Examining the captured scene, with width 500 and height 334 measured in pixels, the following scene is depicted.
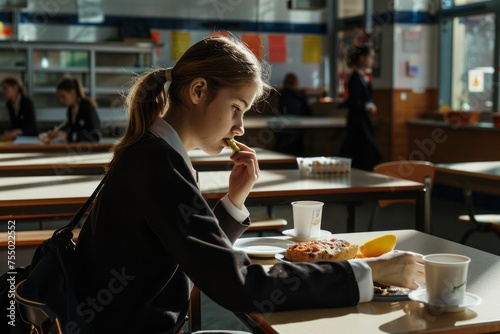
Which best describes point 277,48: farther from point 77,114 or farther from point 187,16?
point 77,114

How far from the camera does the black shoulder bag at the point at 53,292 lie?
1.32m

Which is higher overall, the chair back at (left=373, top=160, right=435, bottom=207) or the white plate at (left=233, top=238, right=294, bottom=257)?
the white plate at (left=233, top=238, right=294, bottom=257)

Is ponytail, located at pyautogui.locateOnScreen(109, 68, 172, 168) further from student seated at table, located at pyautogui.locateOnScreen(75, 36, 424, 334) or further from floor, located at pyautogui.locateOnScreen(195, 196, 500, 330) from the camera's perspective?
floor, located at pyautogui.locateOnScreen(195, 196, 500, 330)

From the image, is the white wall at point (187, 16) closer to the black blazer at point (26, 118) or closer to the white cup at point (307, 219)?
the black blazer at point (26, 118)

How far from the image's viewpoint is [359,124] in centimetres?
773

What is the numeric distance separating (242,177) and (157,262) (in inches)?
18.4

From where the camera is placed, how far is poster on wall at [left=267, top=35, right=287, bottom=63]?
10641 mm

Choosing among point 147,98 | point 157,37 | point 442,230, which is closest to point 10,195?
point 147,98

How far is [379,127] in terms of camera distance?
8992 mm

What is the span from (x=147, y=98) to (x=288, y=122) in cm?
708

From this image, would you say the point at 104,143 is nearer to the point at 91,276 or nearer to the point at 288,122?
the point at 288,122

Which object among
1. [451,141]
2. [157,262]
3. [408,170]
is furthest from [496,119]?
[157,262]

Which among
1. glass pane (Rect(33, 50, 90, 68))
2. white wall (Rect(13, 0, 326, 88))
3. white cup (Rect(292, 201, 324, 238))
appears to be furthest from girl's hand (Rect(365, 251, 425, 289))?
white wall (Rect(13, 0, 326, 88))

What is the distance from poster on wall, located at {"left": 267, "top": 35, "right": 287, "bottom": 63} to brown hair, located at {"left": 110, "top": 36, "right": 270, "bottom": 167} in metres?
9.13
